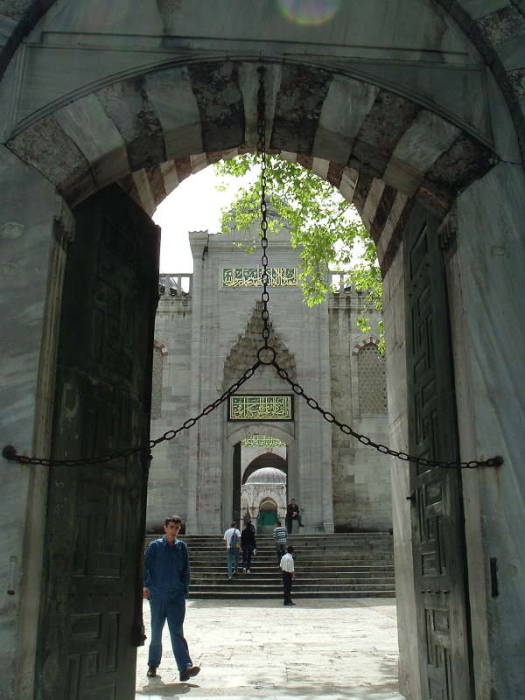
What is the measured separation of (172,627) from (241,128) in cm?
397

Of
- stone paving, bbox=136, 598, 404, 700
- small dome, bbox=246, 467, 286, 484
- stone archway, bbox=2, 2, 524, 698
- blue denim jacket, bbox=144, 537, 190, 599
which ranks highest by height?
small dome, bbox=246, 467, 286, 484

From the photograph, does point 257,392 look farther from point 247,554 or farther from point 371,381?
point 247,554

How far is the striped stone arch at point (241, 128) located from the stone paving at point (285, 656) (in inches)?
145

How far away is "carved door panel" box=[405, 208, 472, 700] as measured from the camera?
3.76m

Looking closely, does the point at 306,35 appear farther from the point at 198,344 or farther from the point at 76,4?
the point at 198,344

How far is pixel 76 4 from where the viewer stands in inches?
158

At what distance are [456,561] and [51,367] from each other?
2312 millimetres

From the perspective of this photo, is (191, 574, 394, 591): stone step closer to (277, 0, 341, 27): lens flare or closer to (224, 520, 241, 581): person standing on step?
(224, 520, 241, 581): person standing on step

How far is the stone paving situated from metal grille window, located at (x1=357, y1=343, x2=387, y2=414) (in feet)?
38.8

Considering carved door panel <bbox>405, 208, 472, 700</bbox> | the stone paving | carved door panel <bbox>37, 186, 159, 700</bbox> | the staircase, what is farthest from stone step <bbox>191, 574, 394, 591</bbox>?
carved door panel <bbox>37, 186, 159, 700</bbox>

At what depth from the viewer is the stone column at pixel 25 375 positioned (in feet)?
10.7

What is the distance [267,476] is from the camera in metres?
41.5

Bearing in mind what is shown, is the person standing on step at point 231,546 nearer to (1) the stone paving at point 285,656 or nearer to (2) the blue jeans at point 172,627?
(1) the stone paving at point 285,656

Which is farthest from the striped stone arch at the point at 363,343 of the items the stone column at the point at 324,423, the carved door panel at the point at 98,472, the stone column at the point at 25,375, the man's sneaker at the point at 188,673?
the stone column at the point at 25,375
